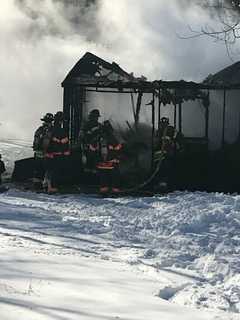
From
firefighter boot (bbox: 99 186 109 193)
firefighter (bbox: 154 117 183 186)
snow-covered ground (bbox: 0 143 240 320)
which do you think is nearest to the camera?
snow-covered ground (bbox: 0 143 240 320)

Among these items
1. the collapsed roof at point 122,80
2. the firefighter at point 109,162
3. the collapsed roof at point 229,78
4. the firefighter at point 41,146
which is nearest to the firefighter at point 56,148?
the firefighter at point 41,146

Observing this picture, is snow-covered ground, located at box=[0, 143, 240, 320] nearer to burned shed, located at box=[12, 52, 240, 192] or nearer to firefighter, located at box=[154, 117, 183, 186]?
firefighter, located at box=[154, 117, 183, 186]

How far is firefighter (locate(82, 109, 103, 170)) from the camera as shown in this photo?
13.1 meters

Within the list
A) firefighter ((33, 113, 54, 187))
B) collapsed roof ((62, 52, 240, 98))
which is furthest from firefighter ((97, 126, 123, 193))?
collapsed roof ((62, 52, 240, 98))

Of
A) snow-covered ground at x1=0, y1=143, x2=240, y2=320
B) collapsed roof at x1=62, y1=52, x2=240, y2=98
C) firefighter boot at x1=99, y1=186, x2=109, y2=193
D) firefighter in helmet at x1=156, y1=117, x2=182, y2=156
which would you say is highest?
collapsed roof at x1=62, y1=52, x2=240, y2=98

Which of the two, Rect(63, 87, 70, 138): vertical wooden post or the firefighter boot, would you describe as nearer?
the firefighter boot

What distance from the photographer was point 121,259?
6.51 meters

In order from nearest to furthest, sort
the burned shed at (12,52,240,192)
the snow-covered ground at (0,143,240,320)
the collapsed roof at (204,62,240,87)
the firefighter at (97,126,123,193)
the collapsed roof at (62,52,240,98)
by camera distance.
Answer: the snow-covered ground at (0,143,240,320) < the firefighter at (97,126,123,193) < the collapsed roof at (62,52,240,98) < the burned shed at (12,52,240,192) < the collapsed roof at (204,62,240,87)

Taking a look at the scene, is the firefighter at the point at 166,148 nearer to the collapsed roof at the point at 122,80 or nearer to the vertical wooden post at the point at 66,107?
the collapsed roof at the point at 122,80

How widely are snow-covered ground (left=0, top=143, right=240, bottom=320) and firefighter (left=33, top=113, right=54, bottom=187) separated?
212 centimetres

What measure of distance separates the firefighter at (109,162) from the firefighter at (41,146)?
124 cm

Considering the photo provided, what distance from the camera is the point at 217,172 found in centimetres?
1377

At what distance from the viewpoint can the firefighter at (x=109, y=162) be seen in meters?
12.7

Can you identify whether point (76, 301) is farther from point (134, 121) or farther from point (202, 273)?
point (134, 121)
